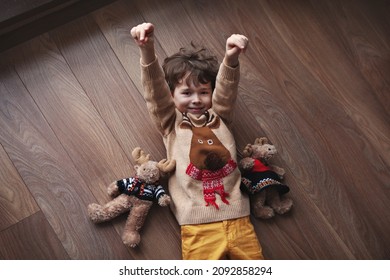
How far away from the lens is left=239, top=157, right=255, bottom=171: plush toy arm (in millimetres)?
1133

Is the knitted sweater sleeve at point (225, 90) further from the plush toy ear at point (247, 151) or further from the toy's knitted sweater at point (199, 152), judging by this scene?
the plush toy ear at point (247, 151)

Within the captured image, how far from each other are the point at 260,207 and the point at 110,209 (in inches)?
16.4

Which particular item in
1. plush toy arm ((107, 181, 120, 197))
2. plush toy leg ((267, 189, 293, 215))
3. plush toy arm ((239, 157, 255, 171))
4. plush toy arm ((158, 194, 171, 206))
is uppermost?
plush toy arm ((107, 181, 120, 197))

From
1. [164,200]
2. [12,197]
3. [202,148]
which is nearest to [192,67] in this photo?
[202,148]

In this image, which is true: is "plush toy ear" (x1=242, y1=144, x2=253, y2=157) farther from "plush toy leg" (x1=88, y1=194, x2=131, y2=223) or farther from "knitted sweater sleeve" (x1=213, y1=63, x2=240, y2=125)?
"plush toy leg" (x1=88, y1=194, x2=131, y2=223)

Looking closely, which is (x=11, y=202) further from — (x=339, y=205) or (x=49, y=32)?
(x=339, y=205)

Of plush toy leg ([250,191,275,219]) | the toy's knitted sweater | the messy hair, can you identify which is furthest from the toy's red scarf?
the messy hair

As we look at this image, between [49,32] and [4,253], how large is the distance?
2.14 ft

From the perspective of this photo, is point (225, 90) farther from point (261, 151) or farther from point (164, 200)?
point (164, 200)

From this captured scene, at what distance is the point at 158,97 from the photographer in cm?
108

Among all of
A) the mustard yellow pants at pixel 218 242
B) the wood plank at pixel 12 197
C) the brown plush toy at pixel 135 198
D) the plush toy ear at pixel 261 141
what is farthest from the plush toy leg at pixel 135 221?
the plush toy ear at pixel 261 141

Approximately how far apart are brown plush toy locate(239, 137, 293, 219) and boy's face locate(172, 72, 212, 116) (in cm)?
18

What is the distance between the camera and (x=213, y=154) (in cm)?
108
